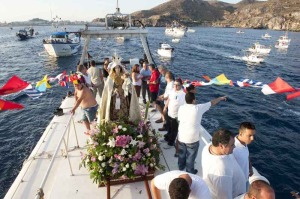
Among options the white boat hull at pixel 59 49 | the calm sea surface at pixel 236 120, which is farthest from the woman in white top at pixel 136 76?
the white boat hull at pixel 59 49

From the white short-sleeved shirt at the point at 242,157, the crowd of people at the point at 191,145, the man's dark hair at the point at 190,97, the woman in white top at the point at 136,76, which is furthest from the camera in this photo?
the woman in white top at the point at 136,76

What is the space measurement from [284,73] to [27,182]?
4073 cm

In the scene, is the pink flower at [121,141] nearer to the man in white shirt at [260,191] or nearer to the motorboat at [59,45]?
the man in white shirt at [260,191]

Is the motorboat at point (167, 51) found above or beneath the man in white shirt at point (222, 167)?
beneath

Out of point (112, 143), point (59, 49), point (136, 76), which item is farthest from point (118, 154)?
point (59, 49)

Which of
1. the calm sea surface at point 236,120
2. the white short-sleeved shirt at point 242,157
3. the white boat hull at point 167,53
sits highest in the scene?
the white short-sleeved shirt at point 242,157

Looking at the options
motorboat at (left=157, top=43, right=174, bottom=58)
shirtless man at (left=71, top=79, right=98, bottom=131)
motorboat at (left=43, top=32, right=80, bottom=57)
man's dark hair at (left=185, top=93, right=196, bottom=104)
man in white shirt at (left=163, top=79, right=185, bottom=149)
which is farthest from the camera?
motorboat at (left=157, top=43, right=174, bottom=58)

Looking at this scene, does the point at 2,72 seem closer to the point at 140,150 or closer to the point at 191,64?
the point at 191,64

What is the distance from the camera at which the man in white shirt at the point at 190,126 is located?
5.01 m

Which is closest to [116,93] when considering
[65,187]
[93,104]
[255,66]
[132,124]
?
[93,104]

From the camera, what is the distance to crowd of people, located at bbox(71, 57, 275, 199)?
10.0 feet

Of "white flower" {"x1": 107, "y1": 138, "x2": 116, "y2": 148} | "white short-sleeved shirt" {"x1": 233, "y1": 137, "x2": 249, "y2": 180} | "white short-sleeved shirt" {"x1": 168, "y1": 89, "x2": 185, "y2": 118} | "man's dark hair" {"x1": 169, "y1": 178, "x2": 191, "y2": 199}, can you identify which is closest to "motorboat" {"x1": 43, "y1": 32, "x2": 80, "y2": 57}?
"white short-sleeved shirt" {"x1": 168, "y1": 89, "x2": 185, "y2": 118}

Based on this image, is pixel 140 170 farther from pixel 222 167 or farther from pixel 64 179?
pixel 222 167

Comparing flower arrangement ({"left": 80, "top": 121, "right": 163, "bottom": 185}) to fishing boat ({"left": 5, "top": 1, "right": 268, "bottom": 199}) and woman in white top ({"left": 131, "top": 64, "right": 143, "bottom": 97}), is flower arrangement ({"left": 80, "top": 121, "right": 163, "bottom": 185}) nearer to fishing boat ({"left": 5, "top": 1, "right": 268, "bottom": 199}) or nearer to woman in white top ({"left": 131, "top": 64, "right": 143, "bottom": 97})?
fishing boat ({"left": 5, "top": 1, "right": 268, "bottom": 199})
